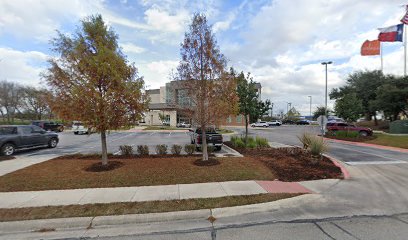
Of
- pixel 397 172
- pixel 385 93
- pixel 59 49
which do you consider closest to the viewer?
pixel 59 49

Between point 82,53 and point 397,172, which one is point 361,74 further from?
point 82,53

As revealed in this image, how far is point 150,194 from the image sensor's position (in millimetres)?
6090

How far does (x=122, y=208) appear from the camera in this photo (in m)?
5.16

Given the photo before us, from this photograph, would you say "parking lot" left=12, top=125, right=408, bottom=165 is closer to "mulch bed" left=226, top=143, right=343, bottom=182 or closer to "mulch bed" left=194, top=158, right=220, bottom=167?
"mulch bed" left=226, top=143, right=343, bottom=182

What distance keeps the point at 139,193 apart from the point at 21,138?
37.9ft

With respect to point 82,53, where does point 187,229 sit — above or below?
below

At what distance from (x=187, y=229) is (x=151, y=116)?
6095 cm

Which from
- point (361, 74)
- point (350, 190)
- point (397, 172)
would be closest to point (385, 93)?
point (361, 74)

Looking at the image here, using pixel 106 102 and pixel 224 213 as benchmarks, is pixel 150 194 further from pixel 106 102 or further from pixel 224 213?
pixel 106 102

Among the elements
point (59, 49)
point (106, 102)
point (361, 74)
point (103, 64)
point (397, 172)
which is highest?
point (361, 74)

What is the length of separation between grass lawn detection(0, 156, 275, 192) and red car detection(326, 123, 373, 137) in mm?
22119

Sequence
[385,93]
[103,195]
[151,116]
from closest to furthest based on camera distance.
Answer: [103,195] → [385,93] → [151,116]

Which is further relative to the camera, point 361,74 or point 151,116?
point 151,116

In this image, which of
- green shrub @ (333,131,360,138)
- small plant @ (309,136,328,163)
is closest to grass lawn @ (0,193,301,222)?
small plant @ (309,136,328,163)
